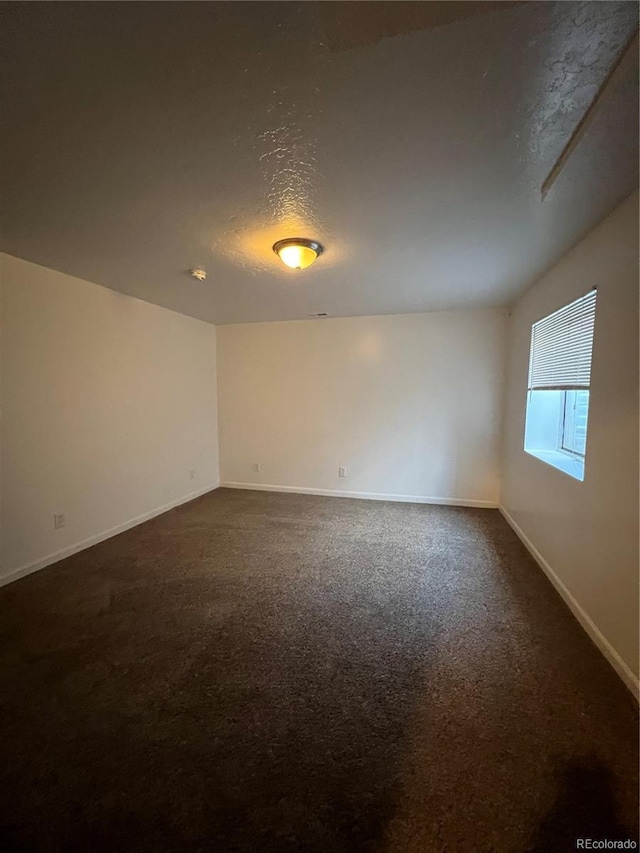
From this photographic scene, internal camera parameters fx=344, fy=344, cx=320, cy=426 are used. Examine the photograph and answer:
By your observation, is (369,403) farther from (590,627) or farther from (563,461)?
(590,627)

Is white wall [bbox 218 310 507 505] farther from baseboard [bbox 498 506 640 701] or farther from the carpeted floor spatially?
the carpeted floor

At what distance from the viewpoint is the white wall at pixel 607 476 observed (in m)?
1.62

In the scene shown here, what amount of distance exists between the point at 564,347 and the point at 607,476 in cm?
110

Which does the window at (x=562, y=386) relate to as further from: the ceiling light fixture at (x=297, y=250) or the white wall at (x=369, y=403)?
the ceiling light fixture at (x=297, y=250)

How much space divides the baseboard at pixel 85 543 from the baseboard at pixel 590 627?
12.4 ft

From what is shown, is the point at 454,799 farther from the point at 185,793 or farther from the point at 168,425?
the point at 168,425

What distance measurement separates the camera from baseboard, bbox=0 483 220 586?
2554 millimetres

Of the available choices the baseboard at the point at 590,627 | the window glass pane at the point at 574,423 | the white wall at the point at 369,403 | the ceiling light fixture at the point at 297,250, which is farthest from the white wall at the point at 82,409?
the window glass pane at the point at 574,423

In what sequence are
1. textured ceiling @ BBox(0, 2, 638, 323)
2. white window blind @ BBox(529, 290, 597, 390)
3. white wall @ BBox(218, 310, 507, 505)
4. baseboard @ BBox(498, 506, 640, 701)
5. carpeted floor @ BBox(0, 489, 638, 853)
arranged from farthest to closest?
white wall @ BBox(218, 310, 507, 505)
white window blind @ BBox(529, 290, 597, 390)
baseboard @ BBox(498, 506, 640, 701)
carpeted floor @ BBox(0, 489, 638, 853)
textured ceiling @ BBox(0, 2, 638, 323)

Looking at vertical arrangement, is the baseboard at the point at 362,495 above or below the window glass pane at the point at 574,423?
below

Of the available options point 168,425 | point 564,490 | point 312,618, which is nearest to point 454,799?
point 312,618

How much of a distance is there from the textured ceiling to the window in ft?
1.74

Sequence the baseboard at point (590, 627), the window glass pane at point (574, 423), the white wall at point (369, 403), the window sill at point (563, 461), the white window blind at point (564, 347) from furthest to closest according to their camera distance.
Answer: the white wall at point (369, 403), the window glass pane at point (574, 423), the window sill at point (563, 461), the white window blind at point (564, 347), the baseboard at point (590, 627)

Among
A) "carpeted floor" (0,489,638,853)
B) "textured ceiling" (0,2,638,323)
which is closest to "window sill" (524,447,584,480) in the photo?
"carpeted floor" (0,489,638,853)
